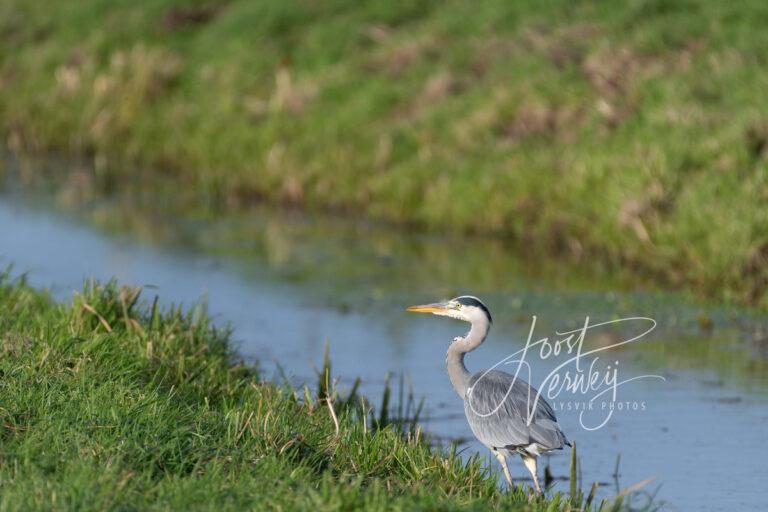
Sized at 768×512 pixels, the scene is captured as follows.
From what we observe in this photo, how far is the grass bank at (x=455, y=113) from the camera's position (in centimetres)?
1545

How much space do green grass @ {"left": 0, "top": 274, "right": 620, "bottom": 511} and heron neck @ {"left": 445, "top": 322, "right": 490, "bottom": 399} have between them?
0.76m

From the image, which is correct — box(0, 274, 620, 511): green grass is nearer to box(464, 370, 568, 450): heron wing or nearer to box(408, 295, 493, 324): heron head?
box(464, 370, 568, 450): heron wing

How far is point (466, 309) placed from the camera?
28.1 feet

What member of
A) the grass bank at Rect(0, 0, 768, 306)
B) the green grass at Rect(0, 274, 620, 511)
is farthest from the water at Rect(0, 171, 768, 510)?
the green grass at Rect(0, 274, 620, 511)

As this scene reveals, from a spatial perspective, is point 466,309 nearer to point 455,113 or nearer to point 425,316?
point 425,316

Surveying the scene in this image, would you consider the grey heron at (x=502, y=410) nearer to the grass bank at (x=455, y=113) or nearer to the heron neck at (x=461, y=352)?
the heron neck at (x=461, y=352)

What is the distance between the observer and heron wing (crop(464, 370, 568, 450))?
25.0 feet

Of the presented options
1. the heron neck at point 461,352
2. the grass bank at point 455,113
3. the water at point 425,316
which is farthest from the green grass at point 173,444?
the grass bank at point 455,113

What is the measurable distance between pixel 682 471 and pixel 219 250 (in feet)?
30.3

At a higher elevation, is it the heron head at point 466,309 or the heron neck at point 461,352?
the heron head at point 466,309

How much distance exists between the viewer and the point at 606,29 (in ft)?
65.4

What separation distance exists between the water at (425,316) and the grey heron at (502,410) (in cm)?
85

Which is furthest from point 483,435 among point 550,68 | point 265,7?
point 265,7

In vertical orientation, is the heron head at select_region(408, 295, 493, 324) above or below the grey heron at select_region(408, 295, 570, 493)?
above
